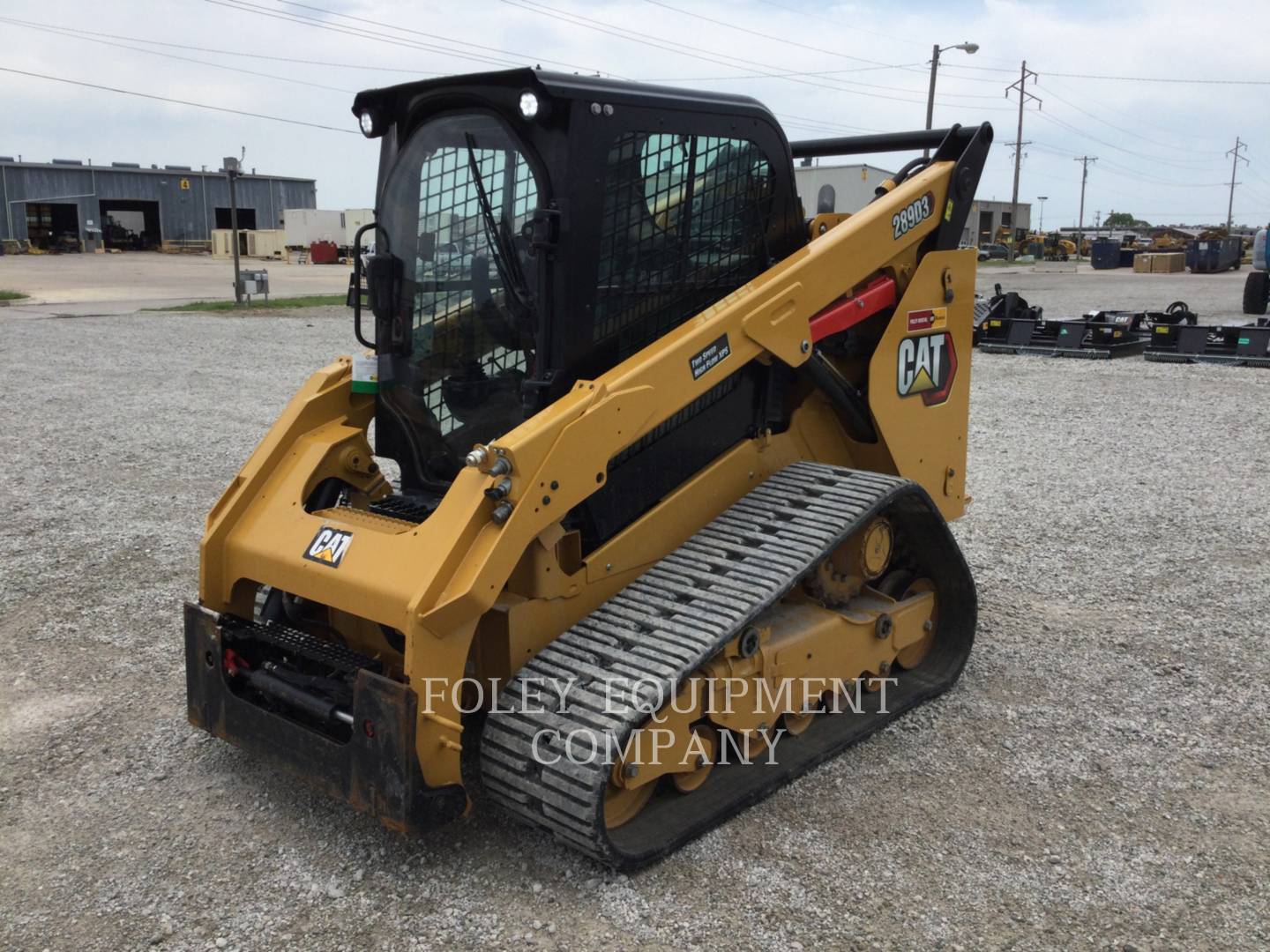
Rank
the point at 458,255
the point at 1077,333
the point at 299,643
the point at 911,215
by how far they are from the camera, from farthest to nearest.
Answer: the point at 1077,333
the point at 911,215
the point at 458,255
the point at 299,643

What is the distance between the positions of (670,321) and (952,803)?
2.01 m

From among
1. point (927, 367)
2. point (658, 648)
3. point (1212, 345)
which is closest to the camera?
point (658, 648)

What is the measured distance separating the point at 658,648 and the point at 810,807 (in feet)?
2.90

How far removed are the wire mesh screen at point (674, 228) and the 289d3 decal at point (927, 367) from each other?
0.80 metres

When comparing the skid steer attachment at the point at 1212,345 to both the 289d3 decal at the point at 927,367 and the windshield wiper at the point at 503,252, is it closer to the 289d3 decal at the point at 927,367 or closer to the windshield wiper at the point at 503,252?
the 289d3 decal at the point at 927,367

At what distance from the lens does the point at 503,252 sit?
3924mm

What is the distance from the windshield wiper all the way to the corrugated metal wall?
183 ft

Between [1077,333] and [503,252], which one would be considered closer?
[503,252]

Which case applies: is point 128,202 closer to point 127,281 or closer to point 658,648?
point 127,281

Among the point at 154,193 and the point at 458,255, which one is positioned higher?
the point at 154,193

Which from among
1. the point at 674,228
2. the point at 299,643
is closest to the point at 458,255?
the point at 674,228

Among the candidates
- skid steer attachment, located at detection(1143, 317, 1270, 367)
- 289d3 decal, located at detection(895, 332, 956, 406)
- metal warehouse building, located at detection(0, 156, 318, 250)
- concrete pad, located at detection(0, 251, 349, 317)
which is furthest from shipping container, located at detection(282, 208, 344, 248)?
289d3 decal, located at detection(895, 332, 956, 406)

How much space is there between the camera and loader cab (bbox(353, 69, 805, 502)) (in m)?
3.74

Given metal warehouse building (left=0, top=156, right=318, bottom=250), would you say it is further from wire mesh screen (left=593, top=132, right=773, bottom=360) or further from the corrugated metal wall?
wire mesh screen (left=593, top=132, right=773, bottom=360)
